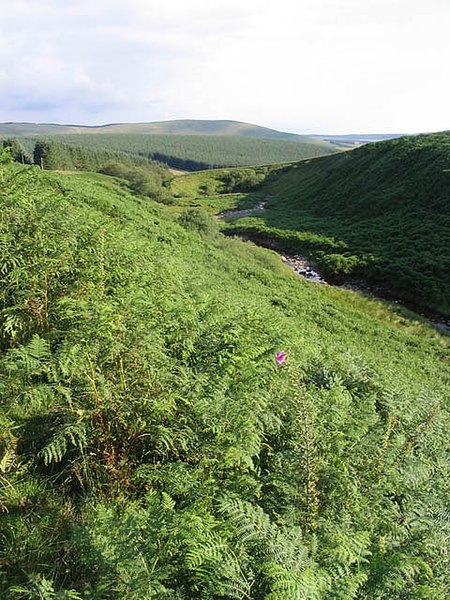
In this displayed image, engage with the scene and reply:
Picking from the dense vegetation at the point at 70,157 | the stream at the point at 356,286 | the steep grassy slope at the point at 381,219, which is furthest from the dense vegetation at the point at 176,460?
the dense vegetation at the point at 70,157

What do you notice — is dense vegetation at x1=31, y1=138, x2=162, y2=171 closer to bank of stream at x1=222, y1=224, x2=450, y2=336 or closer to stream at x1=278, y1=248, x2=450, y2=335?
bank of stream at x1=222, y1=224, x2=450, y2=336

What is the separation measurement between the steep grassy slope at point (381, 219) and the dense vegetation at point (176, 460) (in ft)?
85.9

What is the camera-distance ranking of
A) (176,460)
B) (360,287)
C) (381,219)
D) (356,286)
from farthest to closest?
(381,219), (356,286), (360,287), (176,460)

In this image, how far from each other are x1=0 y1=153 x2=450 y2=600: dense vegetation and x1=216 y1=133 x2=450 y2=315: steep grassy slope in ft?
85.9

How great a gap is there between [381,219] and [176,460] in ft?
154

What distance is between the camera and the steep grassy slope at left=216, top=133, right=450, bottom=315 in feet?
105

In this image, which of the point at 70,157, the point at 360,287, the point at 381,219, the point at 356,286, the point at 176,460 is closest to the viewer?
the point at 176,460

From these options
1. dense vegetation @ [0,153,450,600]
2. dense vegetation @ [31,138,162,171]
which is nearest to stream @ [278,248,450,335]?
dense vegetation @ [0,153,450,600]

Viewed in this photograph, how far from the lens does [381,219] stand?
151 ft

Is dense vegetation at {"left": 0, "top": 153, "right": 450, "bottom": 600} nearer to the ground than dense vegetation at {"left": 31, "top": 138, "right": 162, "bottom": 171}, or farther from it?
nearer to the ground

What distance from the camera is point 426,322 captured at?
25047 mm

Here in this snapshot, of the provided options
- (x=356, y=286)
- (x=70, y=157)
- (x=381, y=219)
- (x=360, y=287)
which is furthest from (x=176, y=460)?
(x=70, y=157)

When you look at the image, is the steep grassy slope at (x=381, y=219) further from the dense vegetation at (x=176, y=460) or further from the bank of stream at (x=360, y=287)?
the dense vegetation at (x=176, y=460)

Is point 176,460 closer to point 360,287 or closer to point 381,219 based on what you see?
point 360,287
